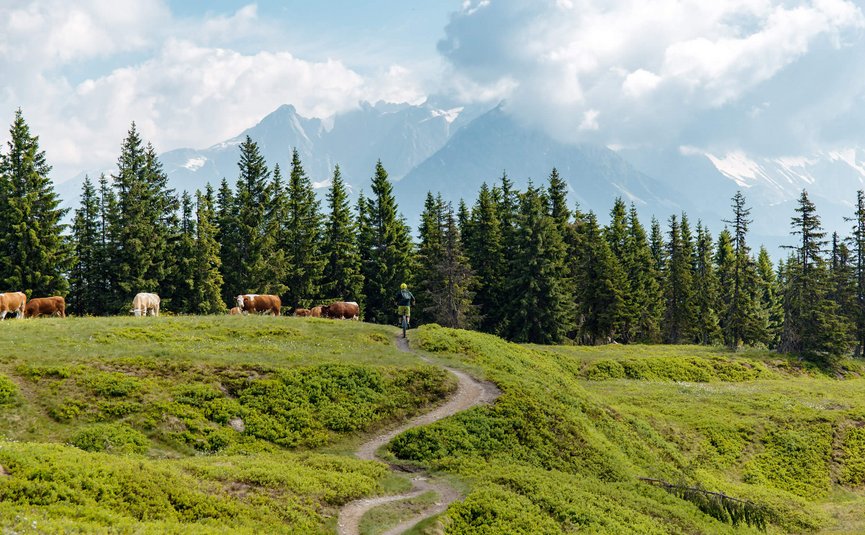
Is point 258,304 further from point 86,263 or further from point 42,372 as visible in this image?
point 42,372

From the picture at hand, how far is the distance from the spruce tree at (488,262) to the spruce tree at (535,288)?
6.79 feet

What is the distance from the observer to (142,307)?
43469 millimetres

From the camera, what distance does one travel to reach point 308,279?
69.5m

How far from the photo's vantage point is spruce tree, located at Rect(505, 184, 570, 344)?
215ft

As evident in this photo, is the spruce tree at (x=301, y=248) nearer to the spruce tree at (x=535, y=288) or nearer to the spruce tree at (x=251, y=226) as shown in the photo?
the spruce tree at (x=251, y=226)

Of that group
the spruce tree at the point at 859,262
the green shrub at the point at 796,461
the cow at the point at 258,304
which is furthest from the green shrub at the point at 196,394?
the spruce tree at the point at 859,262

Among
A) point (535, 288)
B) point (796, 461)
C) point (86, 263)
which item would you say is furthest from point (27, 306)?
point (796, 461)

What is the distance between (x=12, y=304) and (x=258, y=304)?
662 inches

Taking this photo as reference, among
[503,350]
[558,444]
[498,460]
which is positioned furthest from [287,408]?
[503,350]

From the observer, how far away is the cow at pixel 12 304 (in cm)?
3725

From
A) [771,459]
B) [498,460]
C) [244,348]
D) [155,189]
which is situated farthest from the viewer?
[155,189]

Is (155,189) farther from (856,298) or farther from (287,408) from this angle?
(856,298)

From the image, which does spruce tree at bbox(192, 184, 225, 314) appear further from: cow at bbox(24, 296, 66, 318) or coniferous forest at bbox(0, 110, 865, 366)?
cow at bbox(24, 296, 66, 318)

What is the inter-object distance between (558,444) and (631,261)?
204 ft
